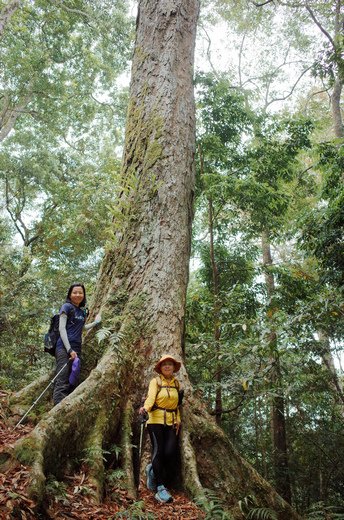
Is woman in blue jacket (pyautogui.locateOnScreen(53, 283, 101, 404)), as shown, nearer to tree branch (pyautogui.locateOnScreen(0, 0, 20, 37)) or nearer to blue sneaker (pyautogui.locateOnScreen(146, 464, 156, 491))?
blue sneaker (pyautogui.locateOnScreen(146, 464, 156, 491))

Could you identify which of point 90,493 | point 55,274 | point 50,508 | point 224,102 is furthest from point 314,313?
point 55,274

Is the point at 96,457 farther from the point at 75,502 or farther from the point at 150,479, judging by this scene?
the point at 150,479

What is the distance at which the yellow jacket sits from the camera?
3.60 m

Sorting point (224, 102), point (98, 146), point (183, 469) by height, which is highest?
point (98, 146)

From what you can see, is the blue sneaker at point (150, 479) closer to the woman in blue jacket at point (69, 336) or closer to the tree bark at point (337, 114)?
the woman in blue jacket at point (69, 336)

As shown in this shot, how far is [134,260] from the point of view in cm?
471

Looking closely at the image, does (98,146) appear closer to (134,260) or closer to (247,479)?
(134,260)

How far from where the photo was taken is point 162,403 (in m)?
3.65

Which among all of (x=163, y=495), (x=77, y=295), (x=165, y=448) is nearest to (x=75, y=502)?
(x=163, y=495)

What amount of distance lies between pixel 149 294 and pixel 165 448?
1.62 metres

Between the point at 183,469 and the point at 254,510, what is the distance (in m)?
0.68

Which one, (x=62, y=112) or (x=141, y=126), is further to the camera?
(x=62, y=112)

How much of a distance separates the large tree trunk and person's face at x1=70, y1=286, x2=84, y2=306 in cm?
23

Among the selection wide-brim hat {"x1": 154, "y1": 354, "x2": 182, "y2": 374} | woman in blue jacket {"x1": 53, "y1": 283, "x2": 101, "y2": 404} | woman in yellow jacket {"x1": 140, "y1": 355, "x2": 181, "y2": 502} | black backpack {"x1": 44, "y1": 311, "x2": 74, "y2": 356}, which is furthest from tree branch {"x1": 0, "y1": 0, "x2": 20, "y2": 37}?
woman in yellow jacket {"x1": 140, "y1": 355, "x2": 181, "y2": 502}
